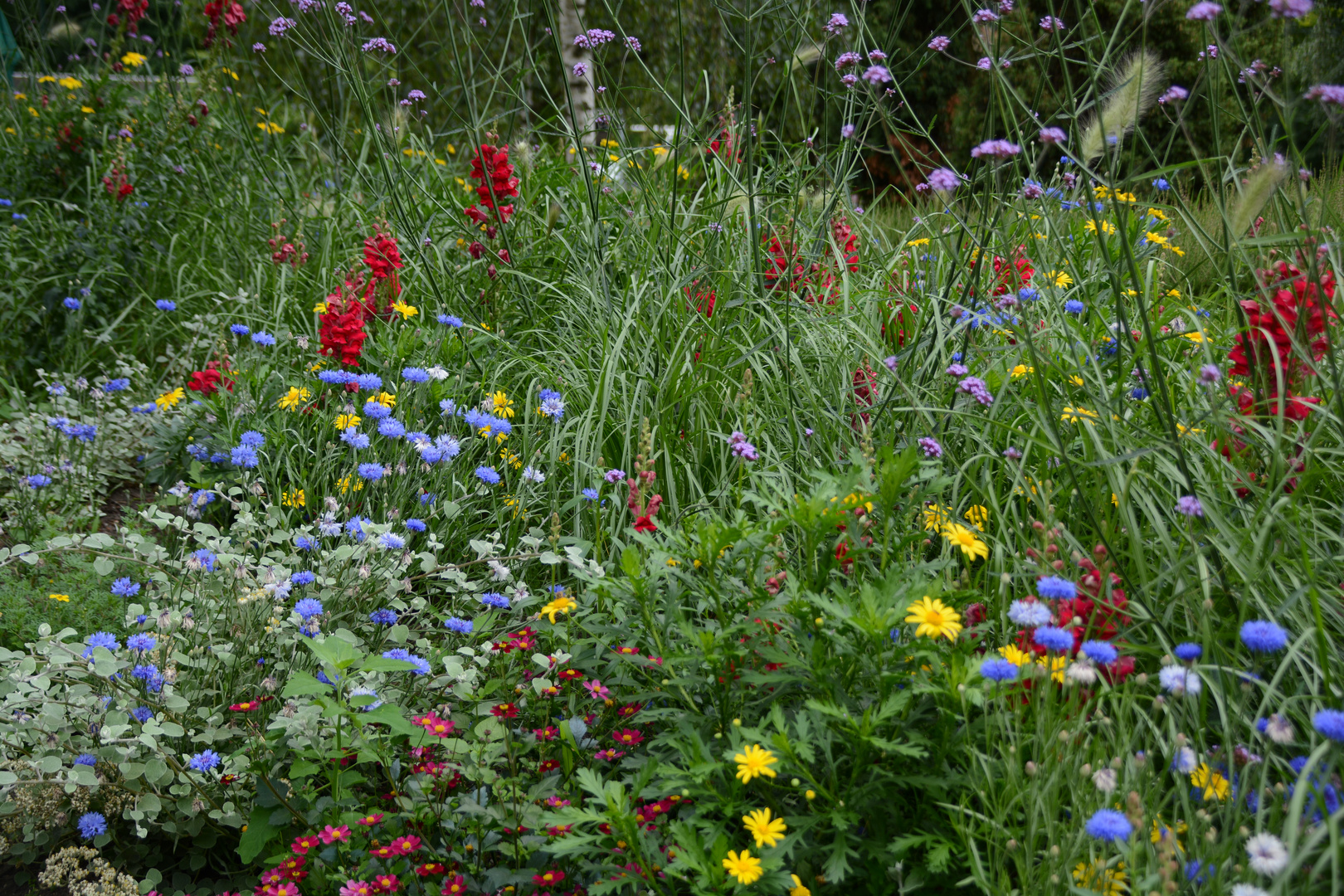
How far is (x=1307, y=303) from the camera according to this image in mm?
1837

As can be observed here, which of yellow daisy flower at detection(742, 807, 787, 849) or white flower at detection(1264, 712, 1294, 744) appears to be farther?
yellow daisy flower at detection(742, 807, 787, 849)

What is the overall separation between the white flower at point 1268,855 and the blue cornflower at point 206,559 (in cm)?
190

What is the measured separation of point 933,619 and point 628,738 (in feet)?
1.95

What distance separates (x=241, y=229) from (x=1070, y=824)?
438 centimetres

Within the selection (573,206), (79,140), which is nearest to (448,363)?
(573,206)

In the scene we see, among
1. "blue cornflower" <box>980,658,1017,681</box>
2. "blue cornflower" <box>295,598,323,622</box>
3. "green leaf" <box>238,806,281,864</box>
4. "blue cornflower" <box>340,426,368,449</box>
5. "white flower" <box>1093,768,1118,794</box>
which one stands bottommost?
"green leaf" <box>238,806,281,864</box>

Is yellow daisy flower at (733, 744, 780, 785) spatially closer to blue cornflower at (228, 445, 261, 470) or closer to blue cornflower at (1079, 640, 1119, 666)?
blue cornflower at (1079, 640, 1119, 666)

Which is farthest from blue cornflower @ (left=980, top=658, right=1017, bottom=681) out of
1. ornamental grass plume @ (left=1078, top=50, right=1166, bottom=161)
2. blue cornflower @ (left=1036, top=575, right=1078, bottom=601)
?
ornamental grass plume @ (left=1078, top=50, right=1166, bottom=161)

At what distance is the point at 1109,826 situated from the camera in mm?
1123

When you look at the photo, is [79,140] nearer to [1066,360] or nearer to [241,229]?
[241,229]

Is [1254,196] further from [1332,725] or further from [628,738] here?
[628,738]

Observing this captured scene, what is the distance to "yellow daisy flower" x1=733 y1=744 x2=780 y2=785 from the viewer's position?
1.30 meters

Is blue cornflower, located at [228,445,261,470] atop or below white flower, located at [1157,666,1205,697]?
below

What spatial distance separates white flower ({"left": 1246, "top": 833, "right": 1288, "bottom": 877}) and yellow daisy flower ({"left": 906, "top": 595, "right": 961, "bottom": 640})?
44cm
